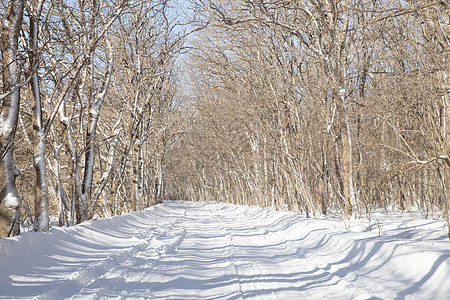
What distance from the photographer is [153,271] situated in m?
5.94

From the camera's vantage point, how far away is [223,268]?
6.19 metres

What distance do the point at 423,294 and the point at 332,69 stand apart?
26.5 feet

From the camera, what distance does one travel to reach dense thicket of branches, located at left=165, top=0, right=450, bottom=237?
24.9 ft

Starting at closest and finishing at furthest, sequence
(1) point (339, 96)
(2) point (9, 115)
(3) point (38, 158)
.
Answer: (2) point (9, 115) < (3) point (38, 158) < (1) point (339, 96)

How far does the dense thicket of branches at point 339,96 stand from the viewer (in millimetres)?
7575

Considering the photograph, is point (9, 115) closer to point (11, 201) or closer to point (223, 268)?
point (11, 201)

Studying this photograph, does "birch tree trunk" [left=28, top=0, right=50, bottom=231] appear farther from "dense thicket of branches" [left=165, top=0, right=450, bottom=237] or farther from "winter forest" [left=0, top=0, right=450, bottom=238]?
"dense thicket of branches" [left=165, top=0, right=450, bottom=237]

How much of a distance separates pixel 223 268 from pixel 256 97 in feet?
46.9

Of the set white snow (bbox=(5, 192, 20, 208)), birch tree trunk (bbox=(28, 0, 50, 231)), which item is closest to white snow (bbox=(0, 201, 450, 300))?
birch tree trunk (bbox=(28, 0, 50, 231))

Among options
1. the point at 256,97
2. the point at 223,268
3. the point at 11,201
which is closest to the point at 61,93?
the point at 11,201

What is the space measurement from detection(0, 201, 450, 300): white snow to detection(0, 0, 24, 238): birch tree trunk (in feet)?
2.18

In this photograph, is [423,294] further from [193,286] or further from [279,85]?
[279,85]

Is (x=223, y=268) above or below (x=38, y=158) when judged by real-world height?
below

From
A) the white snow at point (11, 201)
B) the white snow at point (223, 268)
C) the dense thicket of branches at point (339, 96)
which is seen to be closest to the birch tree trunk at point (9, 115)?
the white snow at point (11, 201)
